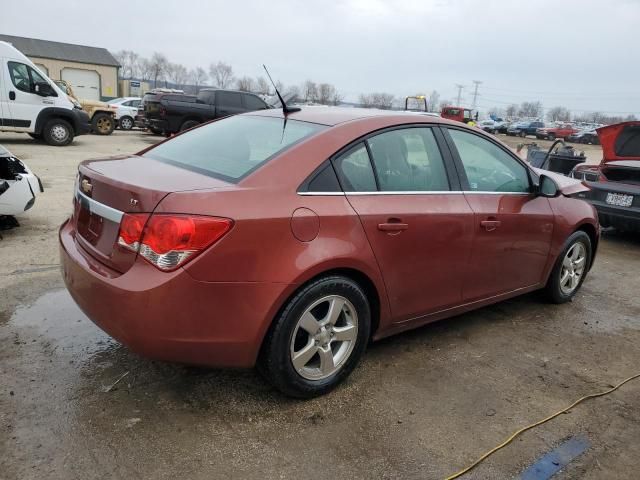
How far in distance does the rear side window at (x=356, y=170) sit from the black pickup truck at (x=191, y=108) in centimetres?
1455

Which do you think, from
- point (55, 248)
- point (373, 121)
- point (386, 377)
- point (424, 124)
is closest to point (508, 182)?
point (424, 124)

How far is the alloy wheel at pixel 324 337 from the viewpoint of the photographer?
2822 millimetres

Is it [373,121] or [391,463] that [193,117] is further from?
[391,463]

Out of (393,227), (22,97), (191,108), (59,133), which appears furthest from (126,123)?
(393,227)

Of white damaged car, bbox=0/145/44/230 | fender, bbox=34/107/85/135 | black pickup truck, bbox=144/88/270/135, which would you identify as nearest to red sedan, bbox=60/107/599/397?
white damaged car, bbox=0/145/44/230

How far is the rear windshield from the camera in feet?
9.50

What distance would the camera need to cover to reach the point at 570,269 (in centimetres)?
476

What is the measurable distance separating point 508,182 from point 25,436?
11.5 ft

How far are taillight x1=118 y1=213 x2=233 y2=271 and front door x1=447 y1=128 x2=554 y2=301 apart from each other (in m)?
1.90

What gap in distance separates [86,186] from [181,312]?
103cm

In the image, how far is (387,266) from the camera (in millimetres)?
3076

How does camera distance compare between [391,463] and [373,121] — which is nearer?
[391,463]

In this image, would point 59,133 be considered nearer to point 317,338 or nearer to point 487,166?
point 487,166

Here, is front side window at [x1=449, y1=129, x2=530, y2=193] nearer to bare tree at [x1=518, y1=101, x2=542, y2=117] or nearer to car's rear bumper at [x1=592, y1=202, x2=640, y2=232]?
car's rear bumper at [x1=592, y1=202, x2=640, y2=232]
